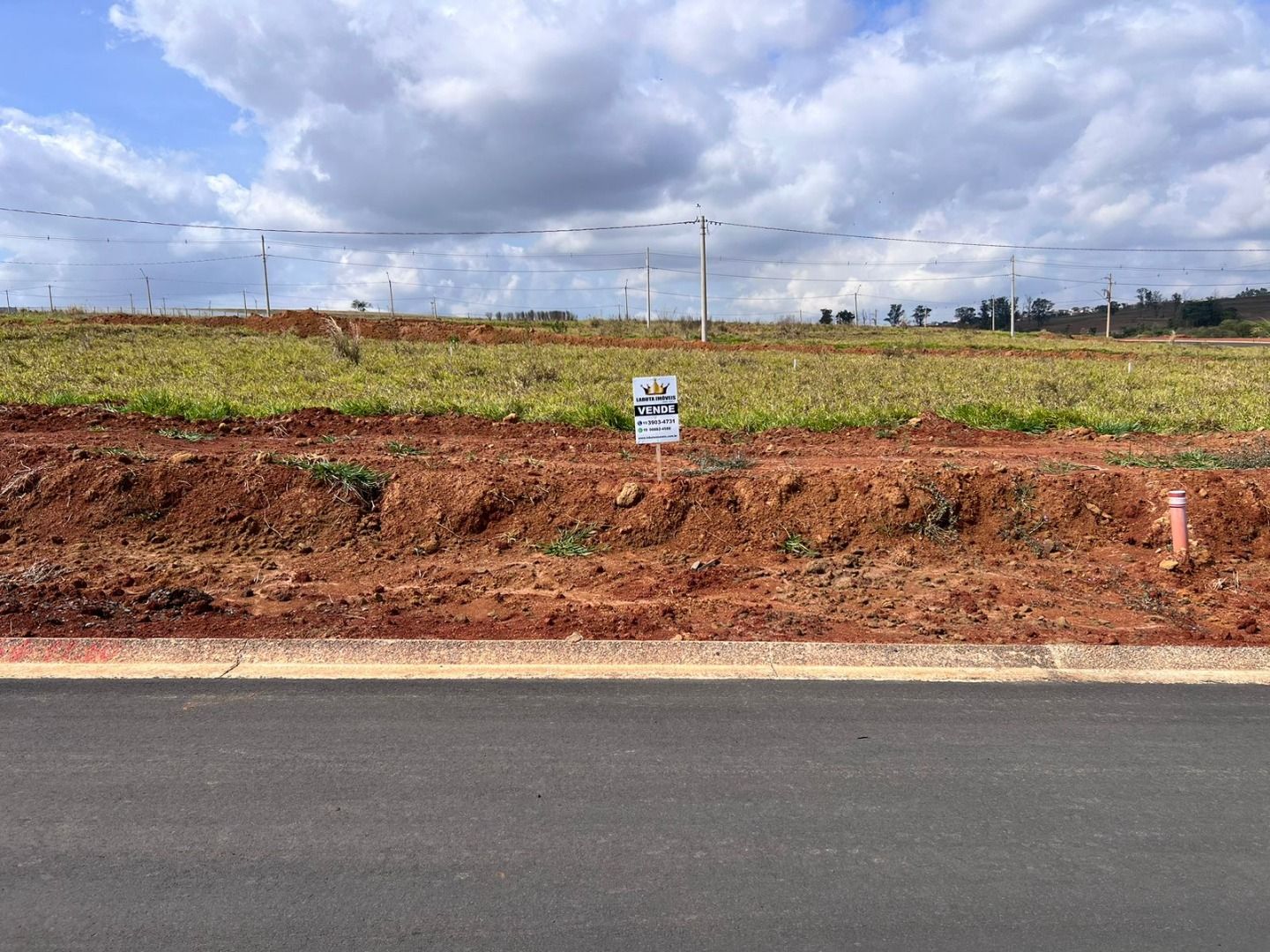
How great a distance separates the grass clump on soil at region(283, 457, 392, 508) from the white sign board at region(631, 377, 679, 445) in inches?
96.6

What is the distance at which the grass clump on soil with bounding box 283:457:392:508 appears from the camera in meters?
8.03

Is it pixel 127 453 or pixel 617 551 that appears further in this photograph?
pixel 127 453

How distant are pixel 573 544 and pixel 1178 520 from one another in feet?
16.0

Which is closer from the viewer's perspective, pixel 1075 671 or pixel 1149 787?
pixel 1149 787

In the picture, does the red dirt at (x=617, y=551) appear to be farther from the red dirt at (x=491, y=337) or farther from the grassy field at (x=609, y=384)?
the red dirt at (x=491, y=337)

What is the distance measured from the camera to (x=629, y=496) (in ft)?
26.3

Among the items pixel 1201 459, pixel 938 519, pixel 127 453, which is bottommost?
pixel 938 519

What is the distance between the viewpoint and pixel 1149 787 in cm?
376

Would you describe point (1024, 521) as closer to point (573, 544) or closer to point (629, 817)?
point (573, 544)

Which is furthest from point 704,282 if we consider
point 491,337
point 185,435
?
point 185,435

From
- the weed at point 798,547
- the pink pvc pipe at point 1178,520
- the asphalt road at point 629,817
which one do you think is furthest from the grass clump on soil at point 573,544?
the pink pvc pipe at point 1178,520

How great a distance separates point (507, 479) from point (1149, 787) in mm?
5779

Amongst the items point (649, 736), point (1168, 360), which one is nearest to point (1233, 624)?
point (649, 736)

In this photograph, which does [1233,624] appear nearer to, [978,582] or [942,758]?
[978,582]
